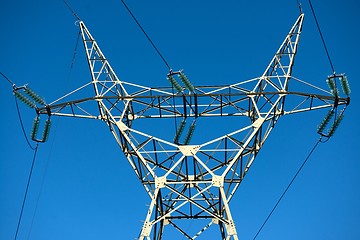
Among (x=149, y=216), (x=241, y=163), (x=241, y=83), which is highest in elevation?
(x=241, y=83)

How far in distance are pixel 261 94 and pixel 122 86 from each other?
679 centimetres

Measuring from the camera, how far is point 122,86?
26641 mm

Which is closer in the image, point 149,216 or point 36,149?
point 149,216

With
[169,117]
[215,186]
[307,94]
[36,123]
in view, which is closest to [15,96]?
[36,123]

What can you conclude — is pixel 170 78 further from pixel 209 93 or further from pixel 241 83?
pixel 241 83

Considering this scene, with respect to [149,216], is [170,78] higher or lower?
higher

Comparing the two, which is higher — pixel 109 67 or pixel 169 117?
pixel 109 67

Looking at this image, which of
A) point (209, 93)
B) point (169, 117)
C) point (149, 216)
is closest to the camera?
point (149, 216)

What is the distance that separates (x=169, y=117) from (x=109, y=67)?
12.6 ft

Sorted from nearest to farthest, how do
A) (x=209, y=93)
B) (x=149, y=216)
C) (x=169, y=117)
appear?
(x=149, y=216), (x=209, y=93), (x=169, y=117)

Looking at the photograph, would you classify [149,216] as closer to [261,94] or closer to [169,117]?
[169,117]

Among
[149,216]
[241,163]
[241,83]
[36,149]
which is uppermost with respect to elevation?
[241,83]

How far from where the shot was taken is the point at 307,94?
79.5 feet

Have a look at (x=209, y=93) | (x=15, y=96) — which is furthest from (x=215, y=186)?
(x=15, y=96)
